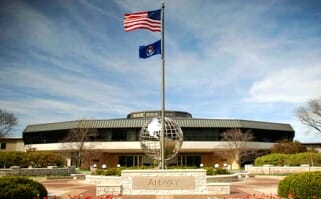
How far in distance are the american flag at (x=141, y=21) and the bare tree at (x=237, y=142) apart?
39.0 meters

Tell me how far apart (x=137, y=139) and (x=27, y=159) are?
77.9ft

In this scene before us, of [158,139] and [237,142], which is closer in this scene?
[158,139]

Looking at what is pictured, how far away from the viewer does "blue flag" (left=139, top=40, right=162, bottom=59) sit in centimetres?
2062

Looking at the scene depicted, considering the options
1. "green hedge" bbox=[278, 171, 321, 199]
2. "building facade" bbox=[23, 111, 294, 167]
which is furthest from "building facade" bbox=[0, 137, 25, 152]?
"green hedge" bbox=[278, 171, 321, 199]

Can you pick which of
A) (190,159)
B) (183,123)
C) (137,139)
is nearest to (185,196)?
(183,123)

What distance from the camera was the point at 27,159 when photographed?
3853cm

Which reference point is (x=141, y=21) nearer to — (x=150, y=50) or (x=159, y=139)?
(x=150, y=50)

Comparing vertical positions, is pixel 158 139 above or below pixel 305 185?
above

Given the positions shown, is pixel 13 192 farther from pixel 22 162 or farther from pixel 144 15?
pixel 22 162

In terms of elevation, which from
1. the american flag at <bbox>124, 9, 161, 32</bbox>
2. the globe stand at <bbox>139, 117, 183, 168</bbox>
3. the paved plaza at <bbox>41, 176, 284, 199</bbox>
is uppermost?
the american flag at <bbox>124, 9, 161, 32</bbox>

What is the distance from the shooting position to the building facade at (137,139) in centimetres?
5900

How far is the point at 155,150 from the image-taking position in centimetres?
2303

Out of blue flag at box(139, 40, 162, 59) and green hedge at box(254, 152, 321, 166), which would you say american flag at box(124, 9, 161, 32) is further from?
green hedge at box(254, 152, 321, 166)

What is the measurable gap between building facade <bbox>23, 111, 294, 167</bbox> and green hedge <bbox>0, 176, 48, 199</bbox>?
44070 millimetres
